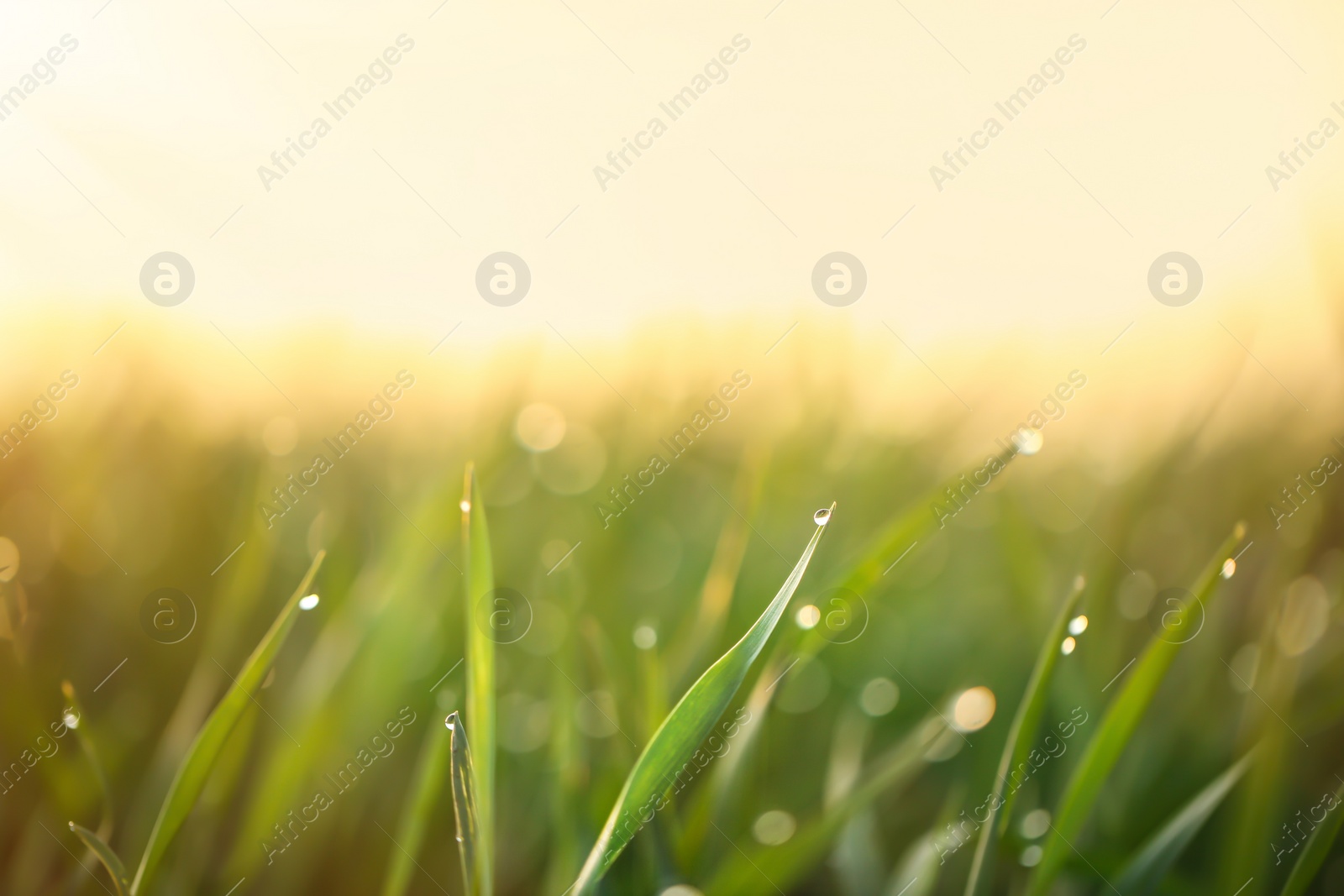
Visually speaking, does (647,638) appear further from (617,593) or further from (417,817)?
(617,593)

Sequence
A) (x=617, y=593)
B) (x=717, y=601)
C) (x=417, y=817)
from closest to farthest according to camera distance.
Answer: (x=417, y=817)
(x=717, y=601)
(x=617, y=593)

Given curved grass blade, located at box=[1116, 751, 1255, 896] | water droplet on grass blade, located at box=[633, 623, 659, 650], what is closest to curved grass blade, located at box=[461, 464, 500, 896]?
water droplet on grass blade, located at box=[633, 623, 659, 650]

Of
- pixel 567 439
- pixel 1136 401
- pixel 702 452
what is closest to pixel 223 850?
pixel 567 439

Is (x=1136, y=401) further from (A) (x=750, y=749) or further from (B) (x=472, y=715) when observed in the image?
(B) (x=472, y=715)

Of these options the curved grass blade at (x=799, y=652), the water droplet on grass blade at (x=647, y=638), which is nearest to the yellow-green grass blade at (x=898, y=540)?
the curved grass blade at (x=799, y=652)

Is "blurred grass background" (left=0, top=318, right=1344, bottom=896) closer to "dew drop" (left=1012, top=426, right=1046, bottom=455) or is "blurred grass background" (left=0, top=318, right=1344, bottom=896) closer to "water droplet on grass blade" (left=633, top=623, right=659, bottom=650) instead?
"water droplet on grass blade" (left=633, top=623, right=659, bottom=650)

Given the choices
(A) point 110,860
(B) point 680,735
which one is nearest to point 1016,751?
(B) point 680,735
